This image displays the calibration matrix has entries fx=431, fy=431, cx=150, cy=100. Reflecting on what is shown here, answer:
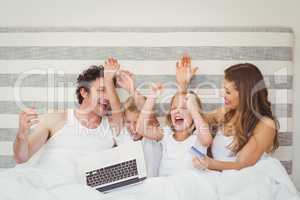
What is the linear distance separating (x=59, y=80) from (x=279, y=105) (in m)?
1.29

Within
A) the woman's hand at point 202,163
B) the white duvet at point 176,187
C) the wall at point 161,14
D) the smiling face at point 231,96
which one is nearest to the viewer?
the white duvet at point 176,187

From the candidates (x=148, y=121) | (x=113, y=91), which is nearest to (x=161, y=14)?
(x=113, y=91)

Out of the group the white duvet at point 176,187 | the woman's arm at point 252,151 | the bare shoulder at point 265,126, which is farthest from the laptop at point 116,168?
the bare shoulder at point 265,126

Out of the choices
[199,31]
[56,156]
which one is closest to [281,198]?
[199,31]

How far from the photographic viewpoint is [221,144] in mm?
2426

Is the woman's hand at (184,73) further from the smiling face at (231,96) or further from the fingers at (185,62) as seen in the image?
the smiling face at (231,96)

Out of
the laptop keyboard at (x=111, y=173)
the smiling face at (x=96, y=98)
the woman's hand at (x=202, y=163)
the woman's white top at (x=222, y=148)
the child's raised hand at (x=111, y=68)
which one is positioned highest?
the child's raised hand at (x=111, y=68)

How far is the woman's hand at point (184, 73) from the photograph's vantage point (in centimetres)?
246

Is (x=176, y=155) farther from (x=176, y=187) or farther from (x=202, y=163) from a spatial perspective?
(x=176, y=187)

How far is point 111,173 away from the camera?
93.5 inches

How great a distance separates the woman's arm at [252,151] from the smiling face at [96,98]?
2.05 feet

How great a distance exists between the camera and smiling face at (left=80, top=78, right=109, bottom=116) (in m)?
2.52

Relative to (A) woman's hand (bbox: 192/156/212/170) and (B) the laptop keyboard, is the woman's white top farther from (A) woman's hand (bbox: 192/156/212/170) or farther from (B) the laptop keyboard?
(B) the laptop keyboard

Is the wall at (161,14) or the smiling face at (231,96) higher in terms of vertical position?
the wall at (161,14)
